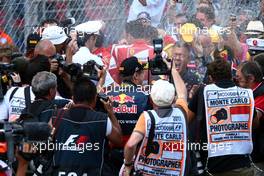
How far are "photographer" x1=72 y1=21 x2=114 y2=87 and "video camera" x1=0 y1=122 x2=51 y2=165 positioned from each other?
12.2ft

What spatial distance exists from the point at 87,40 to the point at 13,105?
2.36 m

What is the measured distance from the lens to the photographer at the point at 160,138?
799 cm

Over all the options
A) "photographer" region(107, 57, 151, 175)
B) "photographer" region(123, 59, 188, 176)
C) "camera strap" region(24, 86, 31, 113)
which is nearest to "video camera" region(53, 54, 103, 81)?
"photographer" region(107, 57, 151, 175)

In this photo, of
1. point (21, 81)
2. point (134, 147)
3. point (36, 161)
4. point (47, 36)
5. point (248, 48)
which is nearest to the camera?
point (134, 147)

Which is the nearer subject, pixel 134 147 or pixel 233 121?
pixel 134 147

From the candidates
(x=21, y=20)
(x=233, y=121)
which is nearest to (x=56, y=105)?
(x=233, y=121)

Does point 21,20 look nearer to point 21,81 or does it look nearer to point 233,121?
point 21,81

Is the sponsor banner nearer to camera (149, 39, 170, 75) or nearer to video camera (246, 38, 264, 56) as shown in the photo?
camera (149, 39, 170, 75)

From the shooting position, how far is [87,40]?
11.0 metres

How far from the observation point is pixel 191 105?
864 centimetres

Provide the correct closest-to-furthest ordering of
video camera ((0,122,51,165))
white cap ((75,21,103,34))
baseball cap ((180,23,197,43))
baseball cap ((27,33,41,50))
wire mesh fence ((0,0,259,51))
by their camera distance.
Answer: video camera ((0,122,51,165)) → baseball cap ((27,33,41,50)) → white cap ((75,21,103,34)) → baseball cap ((180,23,197,43)) → wire mesh fence ((0,0,259,51))

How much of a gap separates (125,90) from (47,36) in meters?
1.75

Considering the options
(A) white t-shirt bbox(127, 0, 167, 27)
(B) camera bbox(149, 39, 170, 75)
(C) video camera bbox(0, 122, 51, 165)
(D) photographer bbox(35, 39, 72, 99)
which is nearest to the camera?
(C) video camera bbox(0, 122, 51, 165)

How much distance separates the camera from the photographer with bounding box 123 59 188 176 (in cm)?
799
